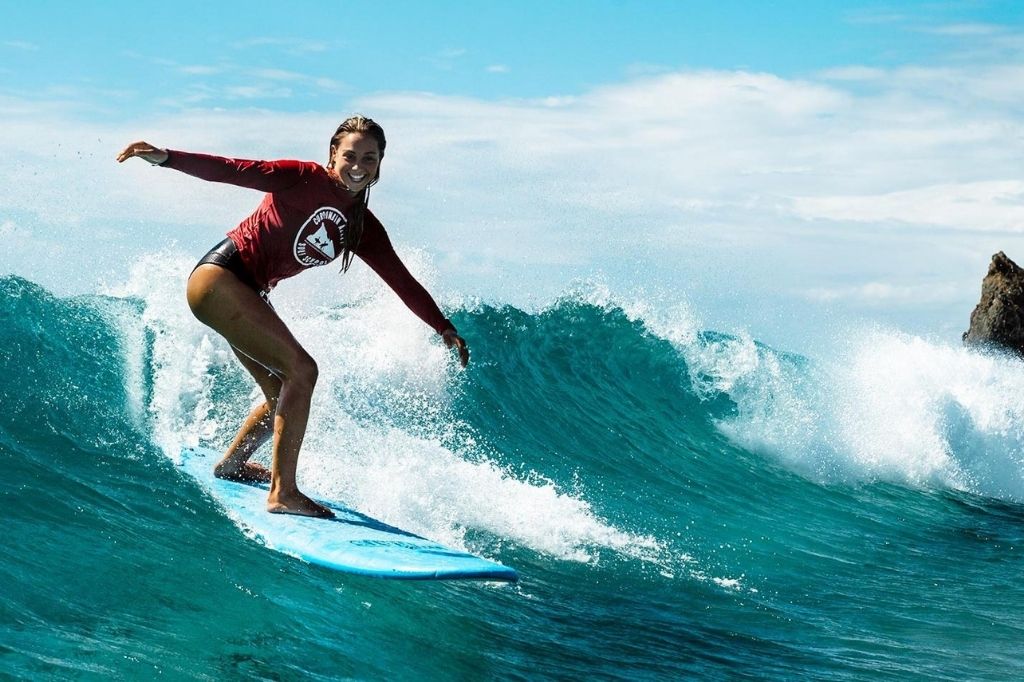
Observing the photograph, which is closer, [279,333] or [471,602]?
[279,333]

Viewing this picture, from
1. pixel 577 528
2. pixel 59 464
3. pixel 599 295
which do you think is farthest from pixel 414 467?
pixel 599 295

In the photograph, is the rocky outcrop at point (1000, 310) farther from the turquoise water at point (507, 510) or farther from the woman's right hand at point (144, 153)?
the woman's right hand at point (144, 153)

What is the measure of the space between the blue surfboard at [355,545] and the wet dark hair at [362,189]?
53.4 inches

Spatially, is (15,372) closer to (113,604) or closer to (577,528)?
(113,604)

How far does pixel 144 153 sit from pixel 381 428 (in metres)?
4.95

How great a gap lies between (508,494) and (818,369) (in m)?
10.4

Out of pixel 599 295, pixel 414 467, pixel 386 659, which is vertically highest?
pixel 599 295

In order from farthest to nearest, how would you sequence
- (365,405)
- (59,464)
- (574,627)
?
(365,405) → (59,464) → (574,627)

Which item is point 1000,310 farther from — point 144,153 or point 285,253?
point 144,153

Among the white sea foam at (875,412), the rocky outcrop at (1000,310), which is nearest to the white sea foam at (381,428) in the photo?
the white sea foam at (875,412)

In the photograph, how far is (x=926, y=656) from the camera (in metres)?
6.34

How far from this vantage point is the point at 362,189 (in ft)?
16.6

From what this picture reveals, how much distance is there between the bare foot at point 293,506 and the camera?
17.2 feet

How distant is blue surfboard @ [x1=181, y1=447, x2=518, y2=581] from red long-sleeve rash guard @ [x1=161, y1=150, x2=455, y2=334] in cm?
124
